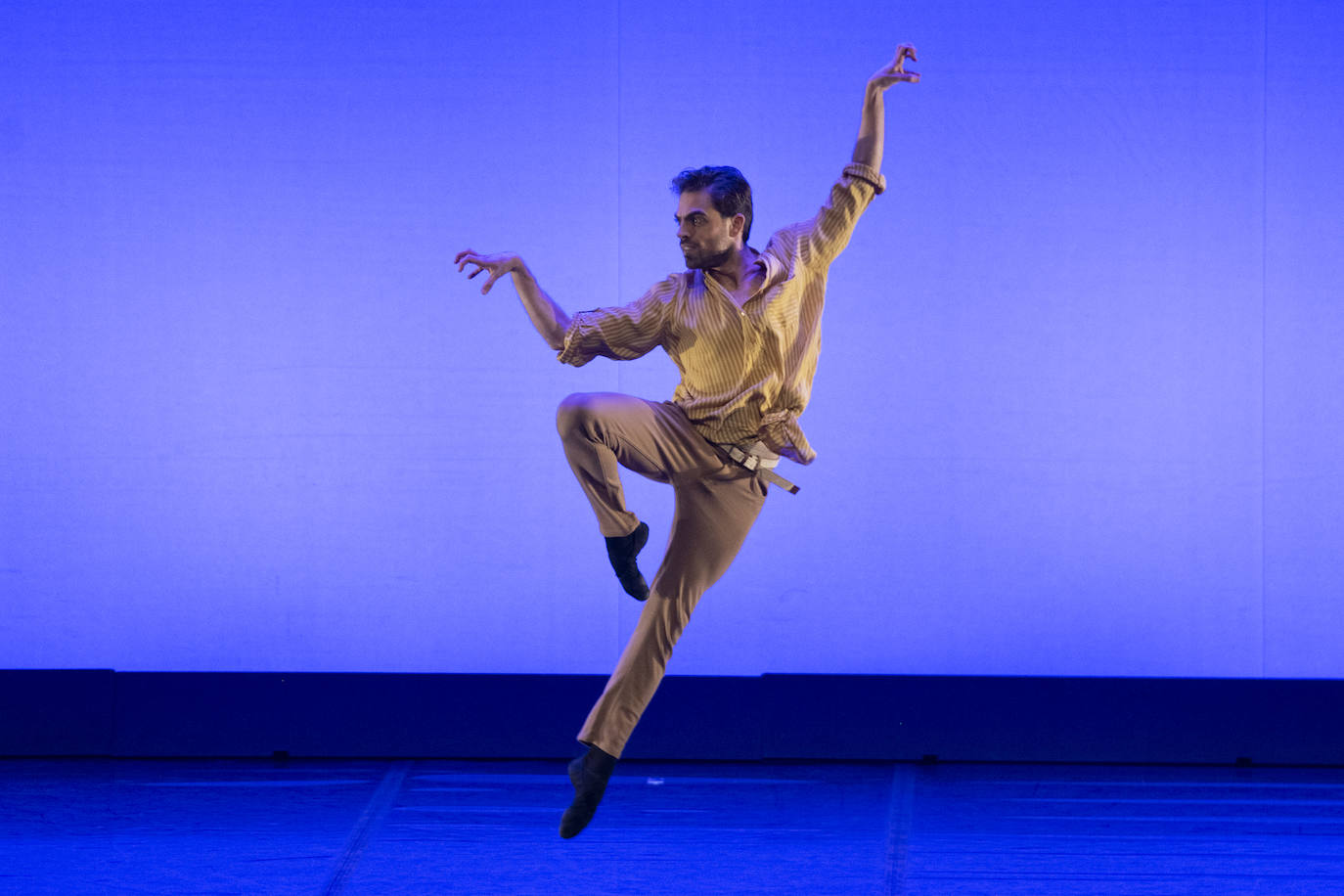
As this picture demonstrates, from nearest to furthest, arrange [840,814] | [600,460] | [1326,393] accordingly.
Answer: [600,460], [840,814], [1326,393]

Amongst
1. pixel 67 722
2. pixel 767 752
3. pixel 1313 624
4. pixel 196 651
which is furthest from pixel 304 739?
pixel 1313 624

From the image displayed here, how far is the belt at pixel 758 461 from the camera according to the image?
429 cm

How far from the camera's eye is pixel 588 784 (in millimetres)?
4270

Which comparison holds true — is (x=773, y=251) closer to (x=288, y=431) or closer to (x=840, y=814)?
(x=840, y=814)

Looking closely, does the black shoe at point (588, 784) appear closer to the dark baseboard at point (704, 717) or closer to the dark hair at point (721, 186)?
the dark hair at point (721, 186)

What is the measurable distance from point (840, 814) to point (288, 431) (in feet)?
9.84

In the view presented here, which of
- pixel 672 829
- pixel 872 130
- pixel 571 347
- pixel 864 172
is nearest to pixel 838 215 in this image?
Answer: pixel 864 172

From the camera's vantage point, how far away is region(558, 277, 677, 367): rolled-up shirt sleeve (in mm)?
4211

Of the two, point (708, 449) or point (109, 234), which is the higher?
point (109, 234)

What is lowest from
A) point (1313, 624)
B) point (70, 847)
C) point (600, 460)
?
point (70, 847)

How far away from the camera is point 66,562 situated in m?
7.45

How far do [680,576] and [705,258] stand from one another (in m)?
0.85

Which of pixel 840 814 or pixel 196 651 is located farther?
pixel 196 651

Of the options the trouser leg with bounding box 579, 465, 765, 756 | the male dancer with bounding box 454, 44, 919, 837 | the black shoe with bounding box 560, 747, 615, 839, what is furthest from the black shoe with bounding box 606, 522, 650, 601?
the black shoe with bounding box 560, 747, 615, 839
